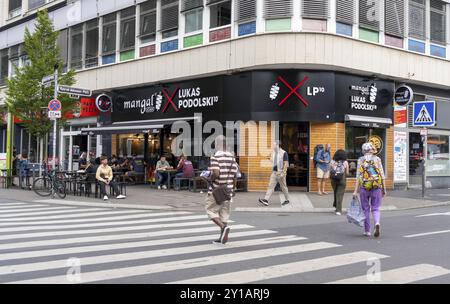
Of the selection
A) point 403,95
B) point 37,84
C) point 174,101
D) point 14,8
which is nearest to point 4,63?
point 14,8

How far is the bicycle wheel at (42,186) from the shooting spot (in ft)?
58.1

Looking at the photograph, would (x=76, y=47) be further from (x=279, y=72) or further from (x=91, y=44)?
(x=279, y=72)

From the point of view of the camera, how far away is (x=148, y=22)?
23141 millimetres

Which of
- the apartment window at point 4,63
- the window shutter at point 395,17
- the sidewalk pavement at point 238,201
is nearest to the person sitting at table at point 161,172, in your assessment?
the sidewalk pavement at point 238,201

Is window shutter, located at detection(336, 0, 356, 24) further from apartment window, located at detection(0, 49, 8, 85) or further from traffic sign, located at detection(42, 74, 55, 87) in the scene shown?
apartment window, located at detection(0, 49, 8, 85)

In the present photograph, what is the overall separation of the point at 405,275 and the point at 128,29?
20.8m

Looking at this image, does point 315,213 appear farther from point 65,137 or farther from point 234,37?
point 65,137

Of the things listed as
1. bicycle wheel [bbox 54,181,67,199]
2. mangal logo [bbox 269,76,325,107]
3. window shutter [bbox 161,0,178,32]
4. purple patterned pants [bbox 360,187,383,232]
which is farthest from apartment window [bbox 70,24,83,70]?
purple patterned pants [bbox 360,187,383,232]

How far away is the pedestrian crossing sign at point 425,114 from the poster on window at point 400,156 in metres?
3.57

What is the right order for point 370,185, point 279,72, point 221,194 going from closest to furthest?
point 221,194 < point 370,185 < point 279,72

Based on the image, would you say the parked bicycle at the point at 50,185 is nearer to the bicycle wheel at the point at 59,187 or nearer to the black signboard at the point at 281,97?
the bicycle wheel at the point at 59,187

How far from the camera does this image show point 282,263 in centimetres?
693

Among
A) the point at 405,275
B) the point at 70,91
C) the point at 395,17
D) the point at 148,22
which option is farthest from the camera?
the point at 148,22
